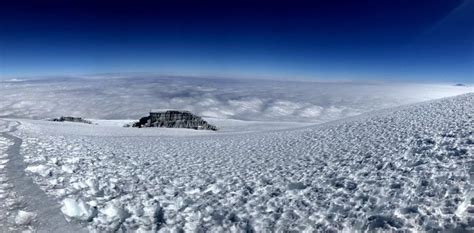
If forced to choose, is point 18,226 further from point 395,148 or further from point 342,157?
point 395,148

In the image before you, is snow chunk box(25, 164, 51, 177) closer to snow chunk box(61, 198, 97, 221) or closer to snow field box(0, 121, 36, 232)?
snow field box(0, 121, 36, 232)

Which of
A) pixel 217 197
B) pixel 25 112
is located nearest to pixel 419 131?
pixel 217 197

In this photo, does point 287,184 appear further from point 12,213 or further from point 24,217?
point 12,213

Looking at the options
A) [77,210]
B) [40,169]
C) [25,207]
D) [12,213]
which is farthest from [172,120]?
[12,213]

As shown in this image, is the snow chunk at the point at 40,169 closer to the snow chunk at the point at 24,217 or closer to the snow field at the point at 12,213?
the snow field at the point at 12,213

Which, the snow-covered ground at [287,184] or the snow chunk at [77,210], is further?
the snow chunk at [77,210]

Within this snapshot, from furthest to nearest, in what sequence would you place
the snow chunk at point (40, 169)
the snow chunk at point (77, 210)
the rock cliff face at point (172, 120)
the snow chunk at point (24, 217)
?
1. the rock cliff face at point (172, 120)
2. the snow chunk at point (40, 169)
3. the snow chunk at point (77, 210)
4. the snow chunk at point (24, 217)

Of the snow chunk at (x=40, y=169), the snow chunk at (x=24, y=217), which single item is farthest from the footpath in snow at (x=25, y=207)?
the snow chunk at (x=40, y=169)
